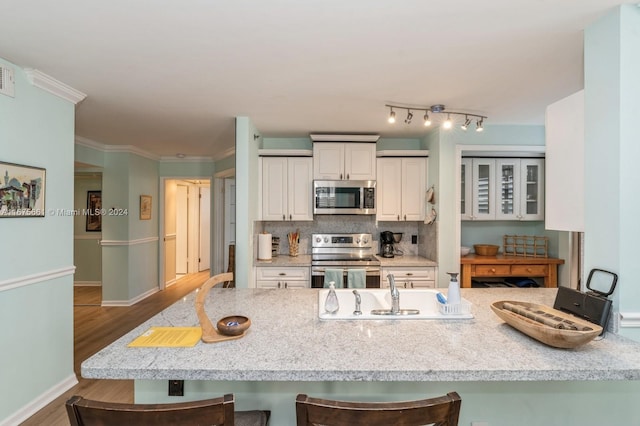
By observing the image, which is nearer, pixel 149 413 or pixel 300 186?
pixel 149 413

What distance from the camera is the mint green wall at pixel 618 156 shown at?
1.51 metres

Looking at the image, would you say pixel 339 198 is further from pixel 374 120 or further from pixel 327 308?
pixel 327 308

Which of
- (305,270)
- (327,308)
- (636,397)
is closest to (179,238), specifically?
(305,270)

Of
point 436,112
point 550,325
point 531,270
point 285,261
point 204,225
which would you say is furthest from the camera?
point 204,225

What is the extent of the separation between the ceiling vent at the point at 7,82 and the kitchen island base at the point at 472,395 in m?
2.10

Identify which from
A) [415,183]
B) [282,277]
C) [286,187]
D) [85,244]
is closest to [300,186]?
[286,187]

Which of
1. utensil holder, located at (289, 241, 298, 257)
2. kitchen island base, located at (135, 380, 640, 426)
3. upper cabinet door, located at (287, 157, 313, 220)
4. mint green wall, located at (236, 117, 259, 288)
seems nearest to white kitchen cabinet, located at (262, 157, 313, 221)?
upper cabinet door, located at (287, 157, 313, 220)

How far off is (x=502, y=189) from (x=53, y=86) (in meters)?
4.66

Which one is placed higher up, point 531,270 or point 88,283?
point 531,270

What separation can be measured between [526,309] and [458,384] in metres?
0.52

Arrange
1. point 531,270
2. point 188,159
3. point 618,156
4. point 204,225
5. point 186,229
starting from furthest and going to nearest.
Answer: point 204,225 → point 186,229 → point 188,159 → point 531,270 → point 618,156

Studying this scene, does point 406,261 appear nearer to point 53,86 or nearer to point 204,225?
point 53,86

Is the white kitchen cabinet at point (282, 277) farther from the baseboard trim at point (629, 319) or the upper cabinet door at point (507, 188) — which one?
the baseboard trim at point (629, 319)

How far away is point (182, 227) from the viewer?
727 centimetres
